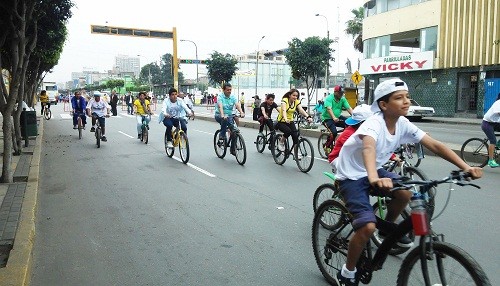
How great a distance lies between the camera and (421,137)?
3322mm

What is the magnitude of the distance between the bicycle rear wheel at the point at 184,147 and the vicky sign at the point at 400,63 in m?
23.7

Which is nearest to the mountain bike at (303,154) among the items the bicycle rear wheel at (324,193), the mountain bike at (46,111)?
the bicycle rear wheel at (324,193)

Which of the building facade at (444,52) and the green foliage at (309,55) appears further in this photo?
the green foliage at (309,55)

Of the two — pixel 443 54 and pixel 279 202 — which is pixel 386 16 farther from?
pixel 279 202

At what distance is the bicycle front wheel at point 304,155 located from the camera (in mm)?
9242

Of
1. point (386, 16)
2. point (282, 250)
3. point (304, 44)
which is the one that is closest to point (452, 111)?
point (386, 16)

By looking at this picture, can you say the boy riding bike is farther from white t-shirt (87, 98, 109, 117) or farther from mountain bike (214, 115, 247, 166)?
white t-shirt (87, 98, 109, 117)

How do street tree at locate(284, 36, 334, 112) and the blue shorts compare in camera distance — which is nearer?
the blue shorts

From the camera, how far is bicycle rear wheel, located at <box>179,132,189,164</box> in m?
10.5

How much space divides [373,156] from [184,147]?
8001 millimetres

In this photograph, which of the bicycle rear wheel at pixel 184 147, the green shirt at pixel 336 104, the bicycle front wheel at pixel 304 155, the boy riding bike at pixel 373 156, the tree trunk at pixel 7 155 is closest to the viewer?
the boy riding bike at pixel 373 156

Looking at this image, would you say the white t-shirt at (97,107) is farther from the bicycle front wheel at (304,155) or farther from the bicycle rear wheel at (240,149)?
the bicycle front wheel at (304,155)

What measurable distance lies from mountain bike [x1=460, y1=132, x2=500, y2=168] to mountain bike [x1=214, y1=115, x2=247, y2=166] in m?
4.99

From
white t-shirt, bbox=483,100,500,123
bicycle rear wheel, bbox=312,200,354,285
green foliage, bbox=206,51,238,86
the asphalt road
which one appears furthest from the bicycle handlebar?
green foliage, bbox=206,51,238,86
